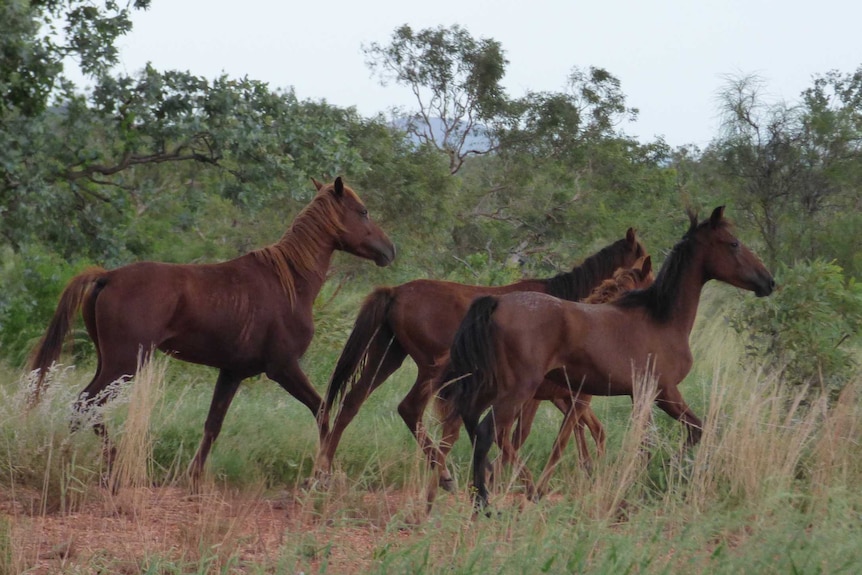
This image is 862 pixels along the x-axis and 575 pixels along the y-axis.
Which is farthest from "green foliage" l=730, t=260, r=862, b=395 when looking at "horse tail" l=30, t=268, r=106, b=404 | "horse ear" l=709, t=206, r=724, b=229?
"horse tail" l=30, t=268, r=106, b=404

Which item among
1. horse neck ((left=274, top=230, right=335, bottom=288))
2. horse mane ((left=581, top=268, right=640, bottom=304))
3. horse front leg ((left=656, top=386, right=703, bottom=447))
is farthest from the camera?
horse neck ((left=274, top=230, right=335, bottom=288))

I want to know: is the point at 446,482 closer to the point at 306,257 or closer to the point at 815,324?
the point at 306,257

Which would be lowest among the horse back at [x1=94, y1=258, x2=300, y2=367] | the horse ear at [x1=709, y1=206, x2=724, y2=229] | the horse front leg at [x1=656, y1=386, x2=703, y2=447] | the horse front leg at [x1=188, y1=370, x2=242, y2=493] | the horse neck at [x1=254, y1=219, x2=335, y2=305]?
the horse front leg at [x1=188, y1=370, x2=242, y2=493]

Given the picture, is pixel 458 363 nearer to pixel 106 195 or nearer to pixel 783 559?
pixel 783 559

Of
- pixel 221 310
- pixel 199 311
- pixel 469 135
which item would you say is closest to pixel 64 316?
pixel 199 311

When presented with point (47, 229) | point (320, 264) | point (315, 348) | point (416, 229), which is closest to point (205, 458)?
point (320, 264)

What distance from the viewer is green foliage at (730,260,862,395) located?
8.53m

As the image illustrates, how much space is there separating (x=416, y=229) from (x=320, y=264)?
1162 cm

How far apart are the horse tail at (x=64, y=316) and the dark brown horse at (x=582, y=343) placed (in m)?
2.33

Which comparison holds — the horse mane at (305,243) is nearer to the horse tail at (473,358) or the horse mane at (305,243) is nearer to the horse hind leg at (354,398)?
the horse hind leg at (354,398)

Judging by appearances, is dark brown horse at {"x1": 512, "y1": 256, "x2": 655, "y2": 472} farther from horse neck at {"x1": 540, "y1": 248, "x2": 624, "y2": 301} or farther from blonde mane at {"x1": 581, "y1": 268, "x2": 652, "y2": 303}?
horse neck at {"x1": 540, "y1": 248, "x2": 624, "y2": 301}

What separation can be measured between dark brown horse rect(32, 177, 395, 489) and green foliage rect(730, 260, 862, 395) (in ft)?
10.8

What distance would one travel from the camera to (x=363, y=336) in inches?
299

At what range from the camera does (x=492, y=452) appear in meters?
8.10
